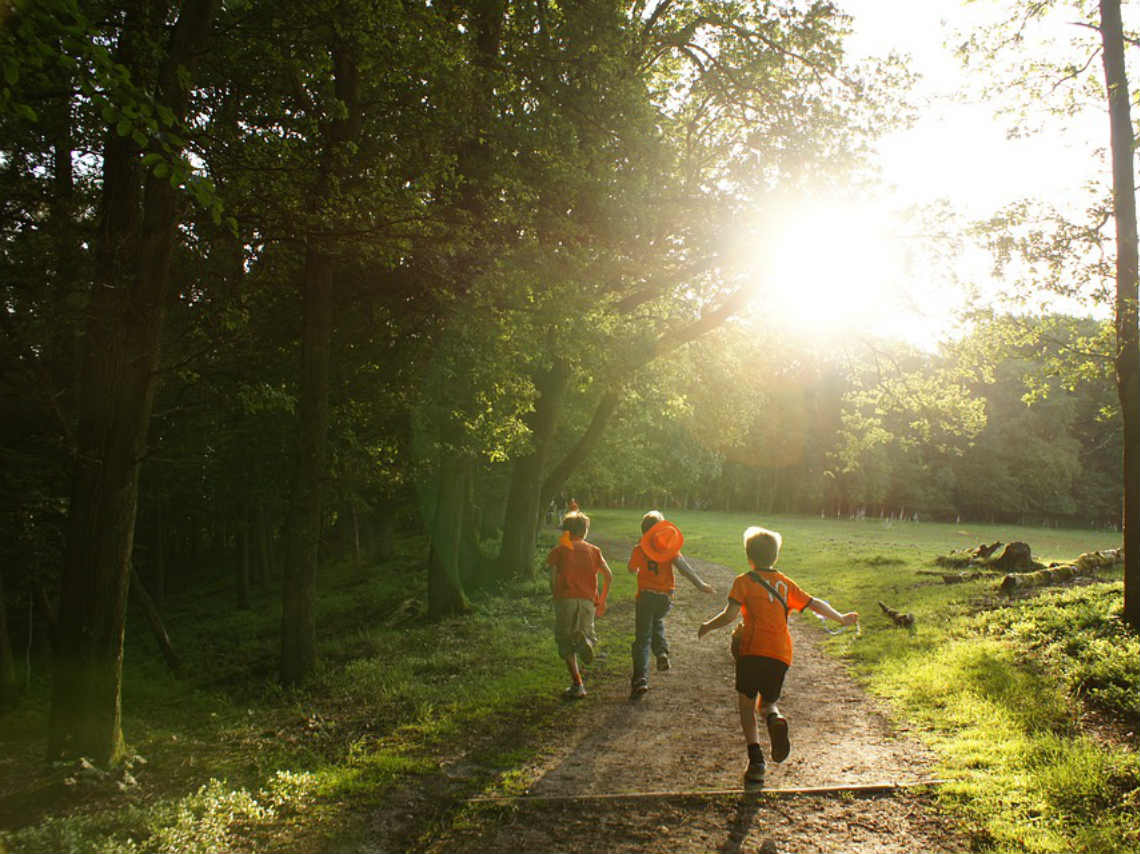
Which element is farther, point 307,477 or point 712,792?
point 307,477

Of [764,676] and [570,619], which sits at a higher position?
[764,676]

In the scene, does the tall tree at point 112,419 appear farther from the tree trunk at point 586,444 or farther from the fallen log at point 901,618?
the tree trunk at point 586,444

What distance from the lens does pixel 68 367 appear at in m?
15.5

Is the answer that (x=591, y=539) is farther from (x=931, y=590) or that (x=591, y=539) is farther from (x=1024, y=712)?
(x=1024, y=712)

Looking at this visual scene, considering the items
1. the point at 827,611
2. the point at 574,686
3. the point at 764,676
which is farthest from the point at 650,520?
the point at 764,676

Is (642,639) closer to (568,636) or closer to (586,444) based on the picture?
(568,636)

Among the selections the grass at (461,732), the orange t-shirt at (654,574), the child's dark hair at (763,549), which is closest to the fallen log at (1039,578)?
the grass at (461,732)

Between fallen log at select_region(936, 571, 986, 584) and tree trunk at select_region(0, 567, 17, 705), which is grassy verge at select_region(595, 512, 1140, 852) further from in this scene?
tree trunk at select_region(0, 567, 17, 705)

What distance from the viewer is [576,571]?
857 centimetres

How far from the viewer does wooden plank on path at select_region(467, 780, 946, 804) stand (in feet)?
17.7

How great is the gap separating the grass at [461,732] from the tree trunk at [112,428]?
592 millimetres

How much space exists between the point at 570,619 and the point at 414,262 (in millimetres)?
6010

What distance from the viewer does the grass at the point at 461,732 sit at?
4.99 m

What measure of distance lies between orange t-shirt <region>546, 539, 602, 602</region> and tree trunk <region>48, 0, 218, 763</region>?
14.5ft
